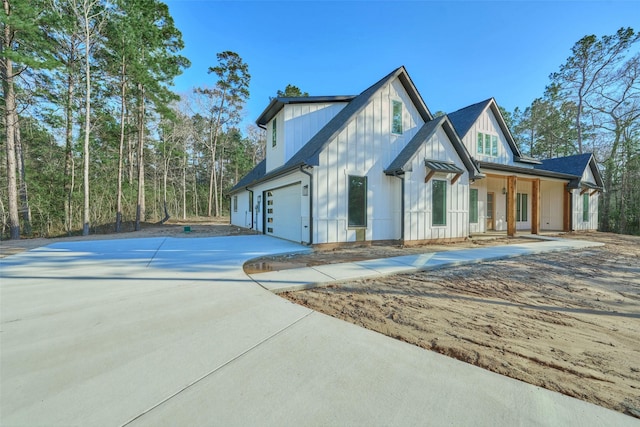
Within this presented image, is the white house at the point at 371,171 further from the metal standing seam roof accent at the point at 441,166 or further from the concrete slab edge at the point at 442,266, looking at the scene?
the concrete slab edge at the point at 442,266

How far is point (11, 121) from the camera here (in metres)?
12.1

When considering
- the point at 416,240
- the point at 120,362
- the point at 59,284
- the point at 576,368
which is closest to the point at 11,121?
the point at 59,284

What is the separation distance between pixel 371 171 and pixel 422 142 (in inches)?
84.7

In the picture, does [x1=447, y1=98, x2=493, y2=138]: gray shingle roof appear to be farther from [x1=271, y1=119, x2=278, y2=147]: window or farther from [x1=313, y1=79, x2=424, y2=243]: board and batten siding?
[x1=271, y1=119, x2=278, y2=147]: window

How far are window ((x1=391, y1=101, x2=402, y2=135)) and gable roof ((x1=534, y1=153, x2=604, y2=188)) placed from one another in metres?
12.0

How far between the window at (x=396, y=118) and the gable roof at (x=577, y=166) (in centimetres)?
1201

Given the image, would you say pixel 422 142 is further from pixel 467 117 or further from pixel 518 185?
pixel 518 185

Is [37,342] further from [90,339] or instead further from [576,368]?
[576,368]

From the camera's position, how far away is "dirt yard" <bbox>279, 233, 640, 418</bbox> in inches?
87.9

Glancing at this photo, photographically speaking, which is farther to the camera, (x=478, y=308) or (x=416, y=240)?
(x=416, y=240)

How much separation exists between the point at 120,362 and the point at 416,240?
350 inches

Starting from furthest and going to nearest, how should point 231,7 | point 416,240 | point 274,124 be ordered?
point 274,124 → point 231,7 → point 416,240

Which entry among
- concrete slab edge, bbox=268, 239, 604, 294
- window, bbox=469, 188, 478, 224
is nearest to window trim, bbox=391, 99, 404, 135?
concrete slab edge, bbox=268, 239, 604, 294

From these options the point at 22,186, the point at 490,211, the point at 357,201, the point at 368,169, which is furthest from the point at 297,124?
the point at 22,186
